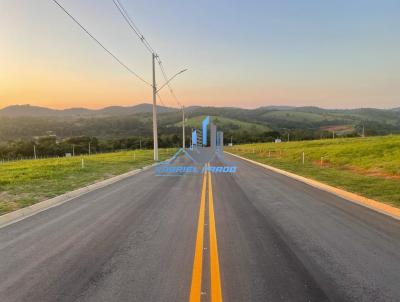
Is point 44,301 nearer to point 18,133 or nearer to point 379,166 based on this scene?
point 379,166

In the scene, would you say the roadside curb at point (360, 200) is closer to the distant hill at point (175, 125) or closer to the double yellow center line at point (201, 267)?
the double yellow center line at point (201, 267)

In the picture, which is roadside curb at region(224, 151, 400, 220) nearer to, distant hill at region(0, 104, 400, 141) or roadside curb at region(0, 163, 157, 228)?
roadside curb at region(0, 163, 157, 228)

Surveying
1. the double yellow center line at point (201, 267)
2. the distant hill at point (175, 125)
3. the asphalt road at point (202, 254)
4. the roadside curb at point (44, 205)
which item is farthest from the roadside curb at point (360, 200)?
the distant hill at point (175, 125)

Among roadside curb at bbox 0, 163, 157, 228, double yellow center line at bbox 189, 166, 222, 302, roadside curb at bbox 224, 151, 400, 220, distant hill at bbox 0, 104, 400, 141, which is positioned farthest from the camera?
distant hill at bbox 0, 104, 400, 141

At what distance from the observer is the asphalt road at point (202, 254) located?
3924 mm

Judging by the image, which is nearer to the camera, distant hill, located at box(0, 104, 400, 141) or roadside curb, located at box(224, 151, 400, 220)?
roadside curb, located at box(224, 151, 400, 220)

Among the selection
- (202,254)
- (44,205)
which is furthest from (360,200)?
(44,205)

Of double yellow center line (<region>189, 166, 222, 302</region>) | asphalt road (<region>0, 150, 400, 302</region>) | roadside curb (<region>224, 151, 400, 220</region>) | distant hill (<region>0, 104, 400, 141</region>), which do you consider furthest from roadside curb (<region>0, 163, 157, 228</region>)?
distant hill (<region>0, 104, 400, 141</region>)

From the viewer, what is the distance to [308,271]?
451 centimetres

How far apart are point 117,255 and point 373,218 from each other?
621 centimetres

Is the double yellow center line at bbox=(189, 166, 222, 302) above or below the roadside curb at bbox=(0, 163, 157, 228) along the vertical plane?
above

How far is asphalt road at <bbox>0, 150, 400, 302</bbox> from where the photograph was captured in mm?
3924

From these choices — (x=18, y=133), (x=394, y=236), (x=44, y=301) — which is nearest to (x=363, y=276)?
(x=394, y=236)

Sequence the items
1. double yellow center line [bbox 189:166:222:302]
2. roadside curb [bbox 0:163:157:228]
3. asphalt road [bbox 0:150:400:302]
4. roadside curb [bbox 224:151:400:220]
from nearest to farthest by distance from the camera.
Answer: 1. double yellow center line [bbox 189:166:222:302]
2. asphalt road [bbox 0:150:400:302]
3. roadside curb [bbox 0:163:157:228]
4. roadside curb [bbox 224:151:400:220]
